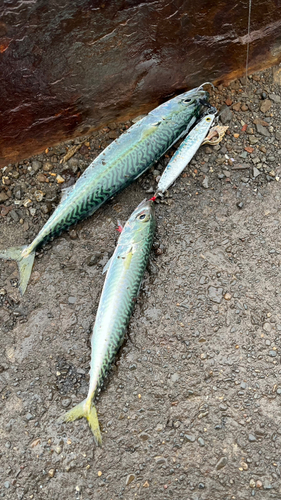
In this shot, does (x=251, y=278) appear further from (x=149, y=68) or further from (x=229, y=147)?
(x=149, y=68)

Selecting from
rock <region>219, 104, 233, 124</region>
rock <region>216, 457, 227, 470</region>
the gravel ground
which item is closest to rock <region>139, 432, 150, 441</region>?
the gravel ground

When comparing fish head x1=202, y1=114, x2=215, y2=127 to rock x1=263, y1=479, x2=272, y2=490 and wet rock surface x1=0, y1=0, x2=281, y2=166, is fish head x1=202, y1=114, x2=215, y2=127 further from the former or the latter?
rock x1=263, y1=479, x2=272, y2=490

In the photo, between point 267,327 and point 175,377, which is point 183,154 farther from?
point 175,377

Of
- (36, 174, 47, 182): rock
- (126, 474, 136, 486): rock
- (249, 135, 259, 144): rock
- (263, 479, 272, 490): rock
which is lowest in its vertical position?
(263, 479, 272, 490): rock

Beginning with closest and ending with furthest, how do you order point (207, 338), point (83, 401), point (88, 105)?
point (83, 401)
point (207, 338)
point (88, 105)

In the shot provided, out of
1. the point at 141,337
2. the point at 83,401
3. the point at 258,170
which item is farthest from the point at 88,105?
the point at 83,401

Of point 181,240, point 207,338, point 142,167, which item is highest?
point 142,167
